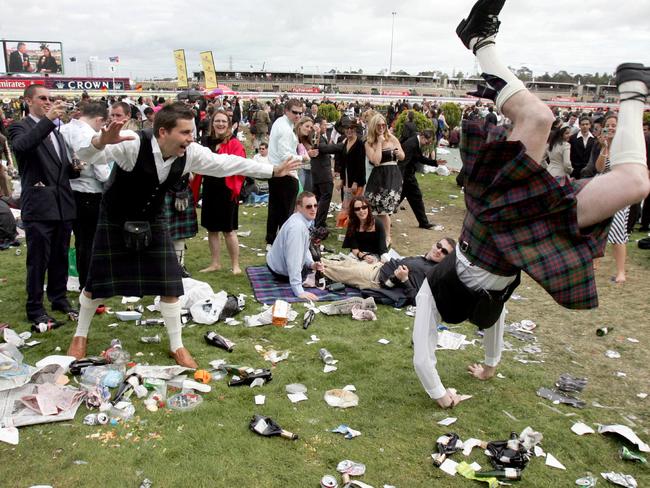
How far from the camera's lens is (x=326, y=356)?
4.46 meters

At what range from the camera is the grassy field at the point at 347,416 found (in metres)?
3.00

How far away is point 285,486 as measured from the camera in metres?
2.89

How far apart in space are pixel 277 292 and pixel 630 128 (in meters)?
4.38

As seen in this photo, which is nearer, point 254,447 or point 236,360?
point 254,447

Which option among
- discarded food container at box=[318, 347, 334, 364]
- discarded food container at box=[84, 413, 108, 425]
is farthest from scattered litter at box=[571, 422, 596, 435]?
discarded food container at box=[84, 413, 108, 425]

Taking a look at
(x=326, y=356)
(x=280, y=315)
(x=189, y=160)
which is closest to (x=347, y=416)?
(x=326, y=356)

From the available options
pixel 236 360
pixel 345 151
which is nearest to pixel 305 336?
pixel 236 360

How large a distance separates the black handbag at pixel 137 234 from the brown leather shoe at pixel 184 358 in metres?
0.93

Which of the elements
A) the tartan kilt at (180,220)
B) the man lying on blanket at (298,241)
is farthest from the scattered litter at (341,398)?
the tartan kilt at (180,220)

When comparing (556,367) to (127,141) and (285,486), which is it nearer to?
(285,486)

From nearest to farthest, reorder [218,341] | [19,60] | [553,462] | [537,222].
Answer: [537,222], [553,462], [218,341], [19,60]

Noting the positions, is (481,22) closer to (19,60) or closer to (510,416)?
(510,416)

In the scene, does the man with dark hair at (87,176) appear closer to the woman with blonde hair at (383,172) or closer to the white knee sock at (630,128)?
the woman with blonde hair at (383,172)

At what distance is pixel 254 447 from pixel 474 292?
1.70 meters
